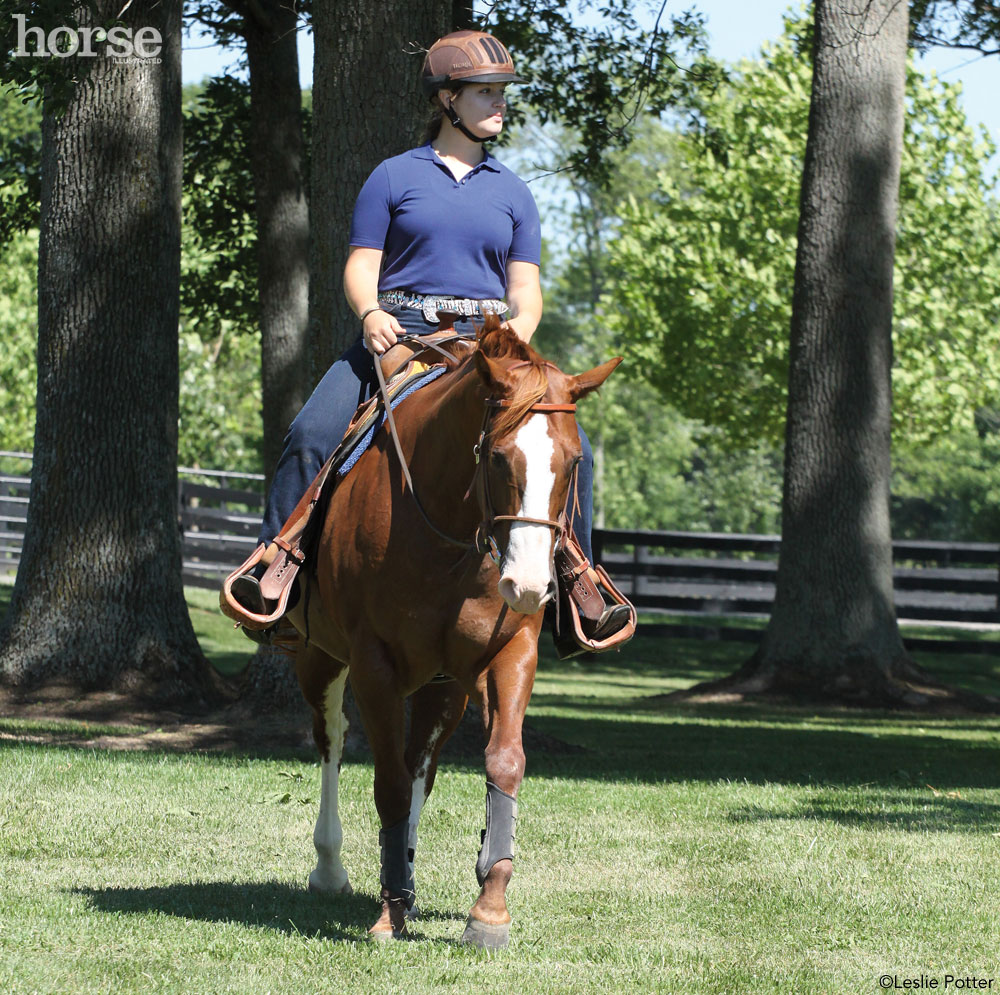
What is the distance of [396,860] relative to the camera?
5.40 meters

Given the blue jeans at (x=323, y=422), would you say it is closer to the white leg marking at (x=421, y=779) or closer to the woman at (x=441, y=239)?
the woman at (x=441, y=239)

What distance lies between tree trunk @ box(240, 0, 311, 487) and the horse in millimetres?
11352

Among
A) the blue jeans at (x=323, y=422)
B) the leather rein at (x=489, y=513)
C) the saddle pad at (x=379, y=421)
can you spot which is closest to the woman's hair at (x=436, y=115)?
the blue jeans at (x=323, y=422)

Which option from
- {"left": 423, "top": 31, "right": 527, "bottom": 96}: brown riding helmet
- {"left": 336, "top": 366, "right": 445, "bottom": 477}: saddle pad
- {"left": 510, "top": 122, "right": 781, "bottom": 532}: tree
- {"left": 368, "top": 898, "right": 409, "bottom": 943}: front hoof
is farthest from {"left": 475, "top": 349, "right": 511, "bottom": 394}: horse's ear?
{"left": 510, "top": 122, "right": 781, "bottom": 532}: tree

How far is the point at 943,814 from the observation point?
841cm

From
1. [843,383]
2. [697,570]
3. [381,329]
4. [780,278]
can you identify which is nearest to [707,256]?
[780,278]

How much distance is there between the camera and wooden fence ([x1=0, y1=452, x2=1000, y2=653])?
23312 mm

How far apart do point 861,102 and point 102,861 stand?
1292 centimetres

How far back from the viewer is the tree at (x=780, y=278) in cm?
3316

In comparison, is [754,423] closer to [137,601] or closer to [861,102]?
[861,102]

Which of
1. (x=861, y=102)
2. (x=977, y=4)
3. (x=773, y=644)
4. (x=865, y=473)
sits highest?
(x=977, y=4)

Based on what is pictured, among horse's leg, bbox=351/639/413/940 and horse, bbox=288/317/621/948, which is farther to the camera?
horse's leg, bbox=351/639/413/940

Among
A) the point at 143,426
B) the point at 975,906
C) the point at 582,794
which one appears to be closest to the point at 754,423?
the point at 143,426

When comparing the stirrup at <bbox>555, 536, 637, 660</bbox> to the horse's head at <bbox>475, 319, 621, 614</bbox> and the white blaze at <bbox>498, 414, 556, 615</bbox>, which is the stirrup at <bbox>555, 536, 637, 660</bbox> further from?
the white blaze at <bbox>498, 414, 556, 615</bbox>
